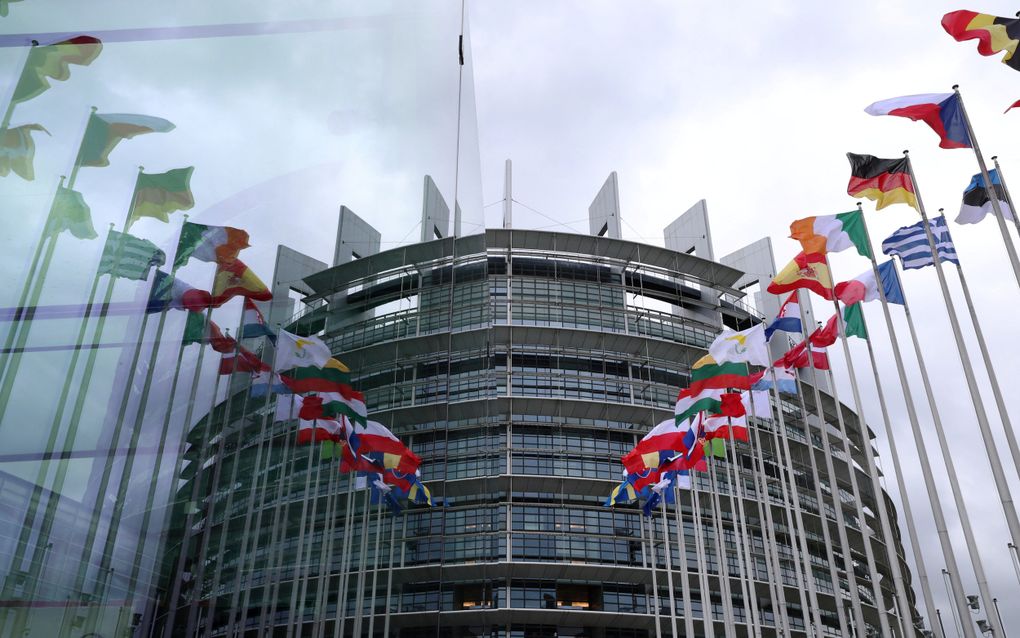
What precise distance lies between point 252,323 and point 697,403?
2164 cm

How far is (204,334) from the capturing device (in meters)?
1.49

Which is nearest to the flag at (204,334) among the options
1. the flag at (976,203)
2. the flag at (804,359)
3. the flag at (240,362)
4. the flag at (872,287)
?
the flag at (240,362)

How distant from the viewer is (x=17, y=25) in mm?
1022

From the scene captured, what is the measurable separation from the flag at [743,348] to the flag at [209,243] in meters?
21.8

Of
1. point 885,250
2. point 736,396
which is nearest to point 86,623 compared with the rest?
point 885,250

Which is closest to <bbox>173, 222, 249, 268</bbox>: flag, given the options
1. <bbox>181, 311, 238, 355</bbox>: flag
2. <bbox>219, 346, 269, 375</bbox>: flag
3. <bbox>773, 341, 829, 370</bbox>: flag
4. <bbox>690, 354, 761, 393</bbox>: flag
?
<bbox>181, 311, 238, 355</bbox>: flag

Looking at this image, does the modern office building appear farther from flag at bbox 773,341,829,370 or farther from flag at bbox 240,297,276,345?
flag at bbox 773,341,829,370

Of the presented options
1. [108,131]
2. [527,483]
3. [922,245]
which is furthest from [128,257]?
[527,483]

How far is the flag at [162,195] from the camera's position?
122cm

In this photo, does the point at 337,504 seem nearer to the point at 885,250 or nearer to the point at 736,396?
the point at 885,250

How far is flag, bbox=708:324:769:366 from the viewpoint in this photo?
22.0 meters

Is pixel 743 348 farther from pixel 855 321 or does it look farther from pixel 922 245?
pixel 922 245

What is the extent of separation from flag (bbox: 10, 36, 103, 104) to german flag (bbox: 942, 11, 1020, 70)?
16252 mm

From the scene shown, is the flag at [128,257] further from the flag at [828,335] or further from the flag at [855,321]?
the flag at [828,335]
